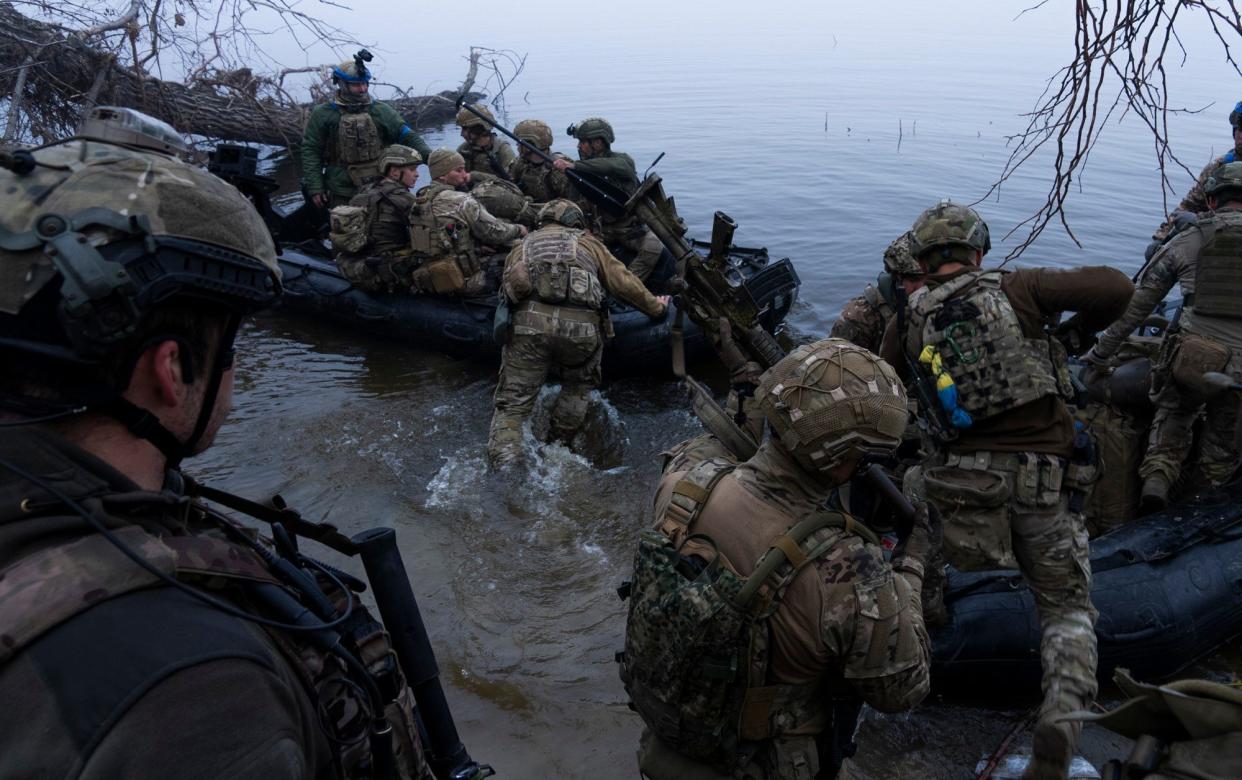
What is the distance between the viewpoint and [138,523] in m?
1.33

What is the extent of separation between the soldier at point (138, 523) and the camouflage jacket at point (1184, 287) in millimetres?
5056

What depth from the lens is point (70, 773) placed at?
103 cm

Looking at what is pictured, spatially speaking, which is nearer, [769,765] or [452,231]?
[769,765]

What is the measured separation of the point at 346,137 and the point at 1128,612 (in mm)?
8657

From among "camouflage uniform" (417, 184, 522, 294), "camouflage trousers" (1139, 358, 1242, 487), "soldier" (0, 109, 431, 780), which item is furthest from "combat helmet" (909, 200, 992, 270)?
"camouflage uniform" (417, 184, 522, 294)

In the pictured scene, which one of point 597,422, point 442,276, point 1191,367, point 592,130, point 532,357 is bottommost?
point 597,422

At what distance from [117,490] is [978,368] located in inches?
124

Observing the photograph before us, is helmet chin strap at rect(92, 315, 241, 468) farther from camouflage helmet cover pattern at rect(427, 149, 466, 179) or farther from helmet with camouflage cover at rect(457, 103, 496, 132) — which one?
helmet with camouflage cover at rect(457, 103, 496, 132)

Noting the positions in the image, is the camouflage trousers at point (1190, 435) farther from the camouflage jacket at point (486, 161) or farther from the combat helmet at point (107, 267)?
the camouflage jacket at point (486, 161)

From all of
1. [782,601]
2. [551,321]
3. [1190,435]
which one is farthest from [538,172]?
[782,601]

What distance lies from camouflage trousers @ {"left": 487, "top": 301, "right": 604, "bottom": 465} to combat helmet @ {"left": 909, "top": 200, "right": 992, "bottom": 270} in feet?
9.93

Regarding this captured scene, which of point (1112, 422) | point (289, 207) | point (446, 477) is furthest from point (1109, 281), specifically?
point (289, 207)

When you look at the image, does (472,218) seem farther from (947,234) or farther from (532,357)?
(947,234)

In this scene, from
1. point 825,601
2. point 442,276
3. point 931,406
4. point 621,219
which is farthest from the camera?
point 621,219
